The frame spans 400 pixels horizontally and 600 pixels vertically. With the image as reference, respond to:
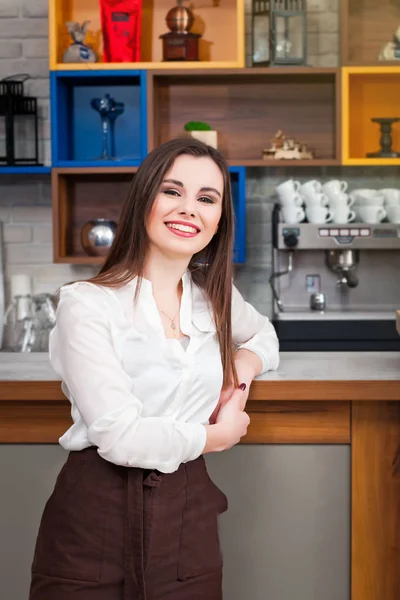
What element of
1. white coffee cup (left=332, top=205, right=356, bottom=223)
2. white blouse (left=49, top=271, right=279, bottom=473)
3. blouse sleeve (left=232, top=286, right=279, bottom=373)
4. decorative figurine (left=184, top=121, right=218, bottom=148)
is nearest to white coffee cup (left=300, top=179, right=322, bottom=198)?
white coffee cup (left=332, top=205, right=356, bottom=223)

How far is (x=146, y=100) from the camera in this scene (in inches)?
139

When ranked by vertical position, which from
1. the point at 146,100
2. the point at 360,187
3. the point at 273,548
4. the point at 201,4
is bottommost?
the point at 273,548

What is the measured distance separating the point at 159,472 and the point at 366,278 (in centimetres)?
256

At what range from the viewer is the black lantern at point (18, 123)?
3.66 m

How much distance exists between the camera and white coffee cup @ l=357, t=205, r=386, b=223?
11.5 ft

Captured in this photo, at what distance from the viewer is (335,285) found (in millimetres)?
3754

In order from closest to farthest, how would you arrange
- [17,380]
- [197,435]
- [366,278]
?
[197,435], [17,380], [366,278]

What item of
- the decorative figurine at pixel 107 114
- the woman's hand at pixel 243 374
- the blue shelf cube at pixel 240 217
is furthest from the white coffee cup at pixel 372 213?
the woman's hand at pixel 243 374

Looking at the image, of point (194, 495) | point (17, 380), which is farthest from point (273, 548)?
point (17, 380)

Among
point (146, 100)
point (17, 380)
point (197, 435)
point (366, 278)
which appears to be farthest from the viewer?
point (366, 278)

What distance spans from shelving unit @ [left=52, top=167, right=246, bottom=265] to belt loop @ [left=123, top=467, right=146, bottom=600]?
2.28m

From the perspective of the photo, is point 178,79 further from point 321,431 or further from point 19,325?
point 321,431

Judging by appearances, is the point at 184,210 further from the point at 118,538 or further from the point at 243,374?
the point at 118,538

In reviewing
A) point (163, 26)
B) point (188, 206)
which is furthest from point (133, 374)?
point (163, 26)
